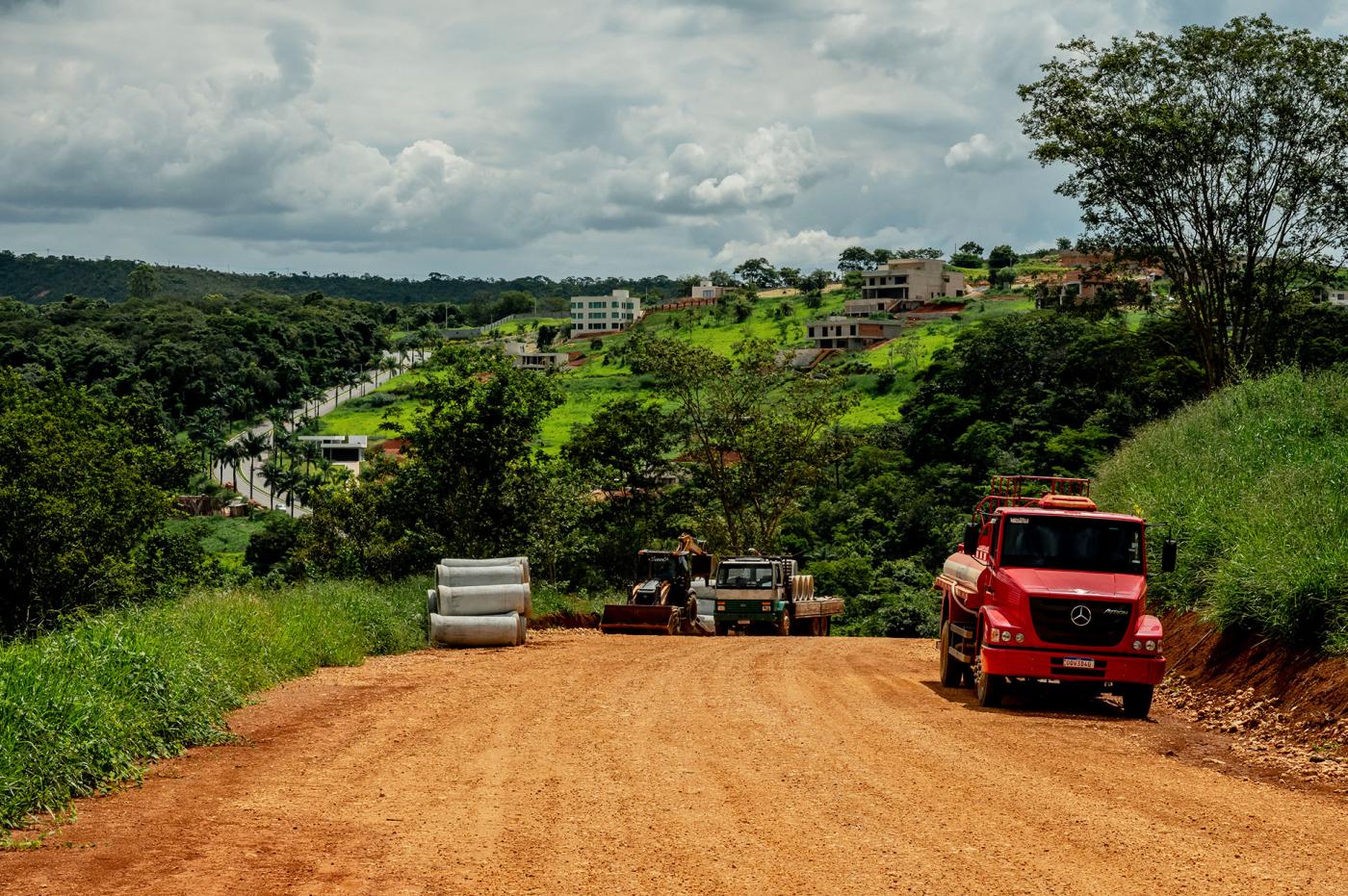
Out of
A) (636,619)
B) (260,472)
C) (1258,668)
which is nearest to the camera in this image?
(1258,668)

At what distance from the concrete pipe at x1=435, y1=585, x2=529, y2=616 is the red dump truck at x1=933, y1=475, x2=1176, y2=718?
32.6 ft

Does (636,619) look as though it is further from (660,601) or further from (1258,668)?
(1258,668)

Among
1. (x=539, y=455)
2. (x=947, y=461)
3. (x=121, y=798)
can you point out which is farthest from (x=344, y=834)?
(x=947, y=461)

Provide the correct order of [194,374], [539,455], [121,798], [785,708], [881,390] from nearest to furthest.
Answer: [121,798] < [785,708] < [539,455] < [881,390] < [194,374]

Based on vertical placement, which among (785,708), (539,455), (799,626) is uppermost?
(539,455)

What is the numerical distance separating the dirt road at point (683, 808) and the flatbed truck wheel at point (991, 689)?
423 millimetres

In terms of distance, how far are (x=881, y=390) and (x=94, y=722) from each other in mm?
107065

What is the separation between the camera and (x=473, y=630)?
24531 millimetres

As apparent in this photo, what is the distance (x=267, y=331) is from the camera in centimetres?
16025

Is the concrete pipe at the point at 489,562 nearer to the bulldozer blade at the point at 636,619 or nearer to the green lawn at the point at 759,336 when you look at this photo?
the bulldozer blade at the point at 636,619

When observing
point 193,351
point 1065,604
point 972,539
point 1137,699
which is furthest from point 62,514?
point 193,351

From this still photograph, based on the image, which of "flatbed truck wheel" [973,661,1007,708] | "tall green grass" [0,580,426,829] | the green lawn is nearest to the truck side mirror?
"flatbed truck wheel" [973,661,1007,708]

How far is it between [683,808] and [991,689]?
7.96 m

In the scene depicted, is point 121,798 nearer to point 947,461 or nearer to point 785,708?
point 785,708
